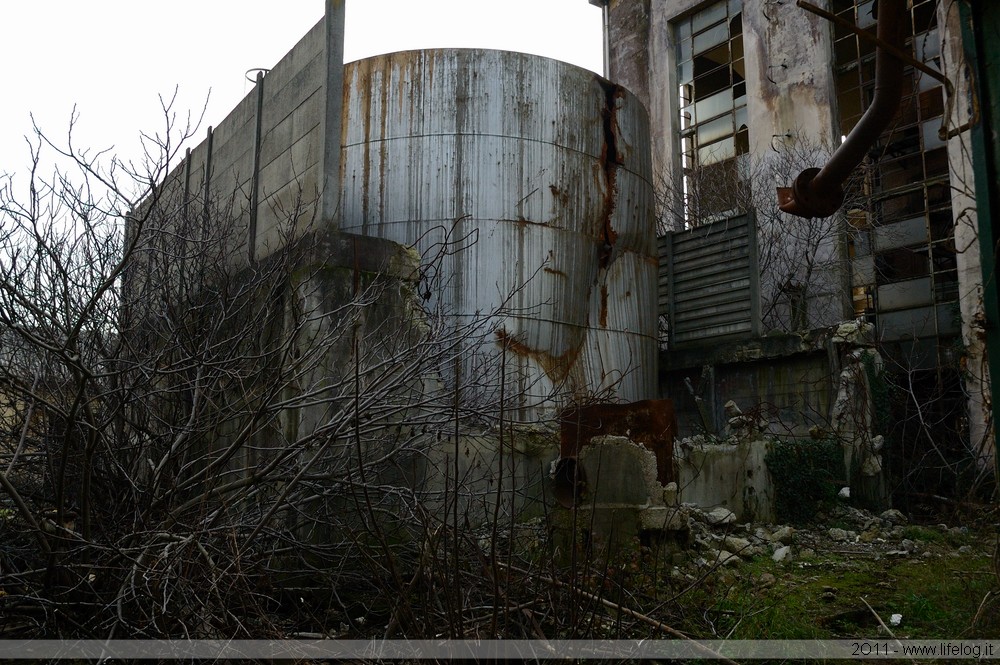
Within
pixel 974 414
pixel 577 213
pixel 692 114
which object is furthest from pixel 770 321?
pixel 577 213

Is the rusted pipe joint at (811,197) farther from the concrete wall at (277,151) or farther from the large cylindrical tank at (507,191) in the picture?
the large cylindrical tank at (507,191)

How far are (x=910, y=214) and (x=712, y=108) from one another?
19.6 ft

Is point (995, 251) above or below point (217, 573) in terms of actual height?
above

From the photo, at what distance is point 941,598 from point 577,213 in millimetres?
5661

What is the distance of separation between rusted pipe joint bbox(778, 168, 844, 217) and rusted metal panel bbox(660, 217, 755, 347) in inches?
359

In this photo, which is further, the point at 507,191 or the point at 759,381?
the point at 759,381

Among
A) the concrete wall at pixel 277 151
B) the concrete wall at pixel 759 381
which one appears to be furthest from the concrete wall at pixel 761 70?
the concrete wall at pixel 277 151

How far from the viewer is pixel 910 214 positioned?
16688 mm

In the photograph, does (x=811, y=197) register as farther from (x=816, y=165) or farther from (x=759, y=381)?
(x=816, y=165)

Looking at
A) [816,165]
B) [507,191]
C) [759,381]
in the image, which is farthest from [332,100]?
[816,165]

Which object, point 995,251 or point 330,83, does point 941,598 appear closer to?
point 995,251

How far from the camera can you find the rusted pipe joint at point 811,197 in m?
3.63

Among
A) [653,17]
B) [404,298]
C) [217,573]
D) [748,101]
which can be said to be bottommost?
[217,573]

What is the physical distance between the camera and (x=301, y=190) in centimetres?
761
